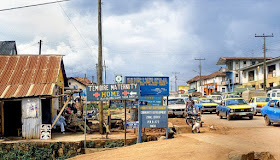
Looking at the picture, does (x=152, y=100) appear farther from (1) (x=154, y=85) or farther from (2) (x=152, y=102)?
(1) (x=154, y=85)

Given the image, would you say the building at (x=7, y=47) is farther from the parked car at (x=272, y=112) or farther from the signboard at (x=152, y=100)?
the parked car at (x=272, y=112)

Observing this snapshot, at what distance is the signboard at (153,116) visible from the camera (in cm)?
1304

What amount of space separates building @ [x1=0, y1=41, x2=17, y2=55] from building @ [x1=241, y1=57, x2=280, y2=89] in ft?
127

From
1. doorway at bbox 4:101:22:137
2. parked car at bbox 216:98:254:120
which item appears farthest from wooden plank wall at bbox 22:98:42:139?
parked car at bbox 216:98:254:120

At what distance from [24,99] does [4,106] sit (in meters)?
2.42

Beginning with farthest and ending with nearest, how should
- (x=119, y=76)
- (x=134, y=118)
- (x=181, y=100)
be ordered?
(x=119, y=76)
(x=181, y=100)
(x=134, y=118)

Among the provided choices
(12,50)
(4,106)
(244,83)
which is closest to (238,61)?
(244,83)

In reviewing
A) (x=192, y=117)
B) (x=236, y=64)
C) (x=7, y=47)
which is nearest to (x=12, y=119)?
(x=192, y=117)

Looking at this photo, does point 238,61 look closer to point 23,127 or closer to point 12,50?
point 12,50

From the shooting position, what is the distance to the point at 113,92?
12812 mm

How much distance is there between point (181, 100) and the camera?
2539 cm

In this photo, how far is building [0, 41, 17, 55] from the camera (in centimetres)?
3517

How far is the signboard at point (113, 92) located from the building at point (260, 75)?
3914 centimetres

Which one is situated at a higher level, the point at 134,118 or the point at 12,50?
the point at 12,50
